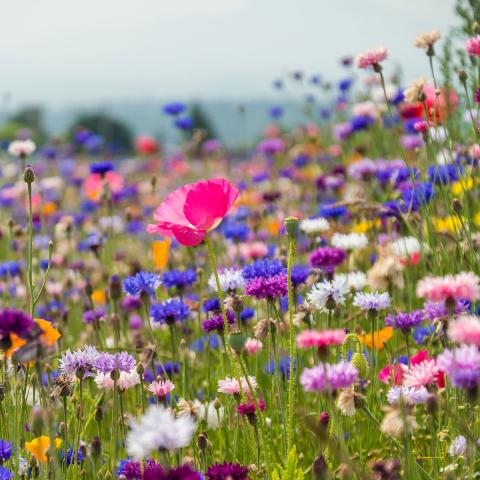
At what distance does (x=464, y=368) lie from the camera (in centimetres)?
105

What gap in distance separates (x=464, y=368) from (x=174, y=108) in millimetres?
3844

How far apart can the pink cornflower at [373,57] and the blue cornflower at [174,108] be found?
251cm

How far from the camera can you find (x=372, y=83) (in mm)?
5586

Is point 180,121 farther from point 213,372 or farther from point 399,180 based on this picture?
point 213,372

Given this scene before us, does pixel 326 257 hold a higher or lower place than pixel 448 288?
lower

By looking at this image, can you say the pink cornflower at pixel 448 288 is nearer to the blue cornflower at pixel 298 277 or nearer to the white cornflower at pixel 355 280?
the blue cornflower at pixel 298 277

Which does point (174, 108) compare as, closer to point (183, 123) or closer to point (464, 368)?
point (183, 123)

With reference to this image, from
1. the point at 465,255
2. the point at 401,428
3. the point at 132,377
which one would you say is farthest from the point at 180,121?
the point at 401,428

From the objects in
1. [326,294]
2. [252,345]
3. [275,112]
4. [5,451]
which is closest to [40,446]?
[5,451]

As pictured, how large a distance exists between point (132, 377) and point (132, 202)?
15.2ft

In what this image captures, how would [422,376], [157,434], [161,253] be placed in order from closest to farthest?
[157,434] → [422,376] → [161,253]

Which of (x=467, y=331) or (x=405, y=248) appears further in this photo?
(x=405, y=248)

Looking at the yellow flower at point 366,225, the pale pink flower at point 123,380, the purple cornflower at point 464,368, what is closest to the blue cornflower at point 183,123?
the yellow flower at point 366,225

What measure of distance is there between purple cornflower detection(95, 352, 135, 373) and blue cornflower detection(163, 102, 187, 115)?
10.6 feet
